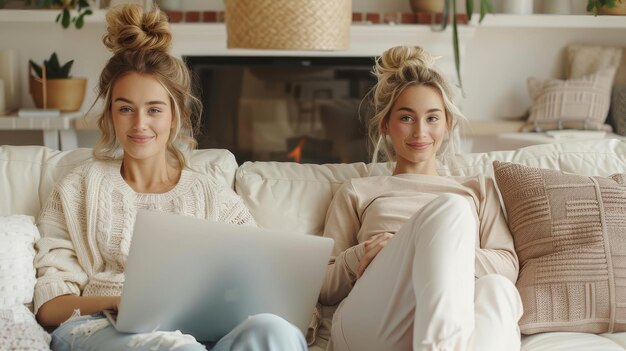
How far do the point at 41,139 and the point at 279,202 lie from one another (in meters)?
2.69

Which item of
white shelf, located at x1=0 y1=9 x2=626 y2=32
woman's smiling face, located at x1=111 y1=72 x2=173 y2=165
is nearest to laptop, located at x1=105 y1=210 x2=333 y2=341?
woman's smiling face, located at x1=111 y1=72 x2=173 y2=165

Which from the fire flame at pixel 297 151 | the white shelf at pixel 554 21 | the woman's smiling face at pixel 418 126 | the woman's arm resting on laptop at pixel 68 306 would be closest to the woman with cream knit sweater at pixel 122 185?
the woman's arm resting on laptop at pixel 68 306

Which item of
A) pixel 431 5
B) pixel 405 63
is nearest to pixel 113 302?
pixel 405 63

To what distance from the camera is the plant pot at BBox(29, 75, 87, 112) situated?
166 inches

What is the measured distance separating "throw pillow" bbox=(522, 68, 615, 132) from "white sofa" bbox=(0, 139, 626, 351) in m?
2.01

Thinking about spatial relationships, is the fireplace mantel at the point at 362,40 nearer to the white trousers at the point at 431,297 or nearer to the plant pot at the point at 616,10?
the plant pot at the point at 616,10

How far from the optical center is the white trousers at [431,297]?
5.05 feet

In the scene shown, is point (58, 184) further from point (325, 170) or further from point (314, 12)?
point (314, 12)

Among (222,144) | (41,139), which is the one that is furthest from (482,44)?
(41,139)

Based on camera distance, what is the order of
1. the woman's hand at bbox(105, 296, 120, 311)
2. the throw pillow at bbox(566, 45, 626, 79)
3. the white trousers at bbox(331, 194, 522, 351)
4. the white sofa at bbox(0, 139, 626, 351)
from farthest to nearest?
the throw pillow at bbox(566, 45, 626, 79) → the white sofa at bbox(0, 139, 626, 351) → the woman's hand at bbox(105, 296, 120, 311) → the white trousers at bbox(331, 194, 522, 351)

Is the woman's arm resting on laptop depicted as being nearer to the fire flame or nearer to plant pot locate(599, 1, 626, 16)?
the fire flame

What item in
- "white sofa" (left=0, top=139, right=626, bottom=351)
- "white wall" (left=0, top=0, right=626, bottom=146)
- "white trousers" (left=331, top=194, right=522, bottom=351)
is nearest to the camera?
"white trousers" (left=331, top=194, right=522, bottom=351)

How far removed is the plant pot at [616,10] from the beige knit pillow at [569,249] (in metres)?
2.66

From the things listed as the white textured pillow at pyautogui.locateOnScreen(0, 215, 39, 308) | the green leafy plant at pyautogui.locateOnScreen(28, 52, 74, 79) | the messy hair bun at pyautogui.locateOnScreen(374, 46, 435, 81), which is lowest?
the white textured pillow at pyautogui.locateOnScreen(0, 215, 39, 308)
